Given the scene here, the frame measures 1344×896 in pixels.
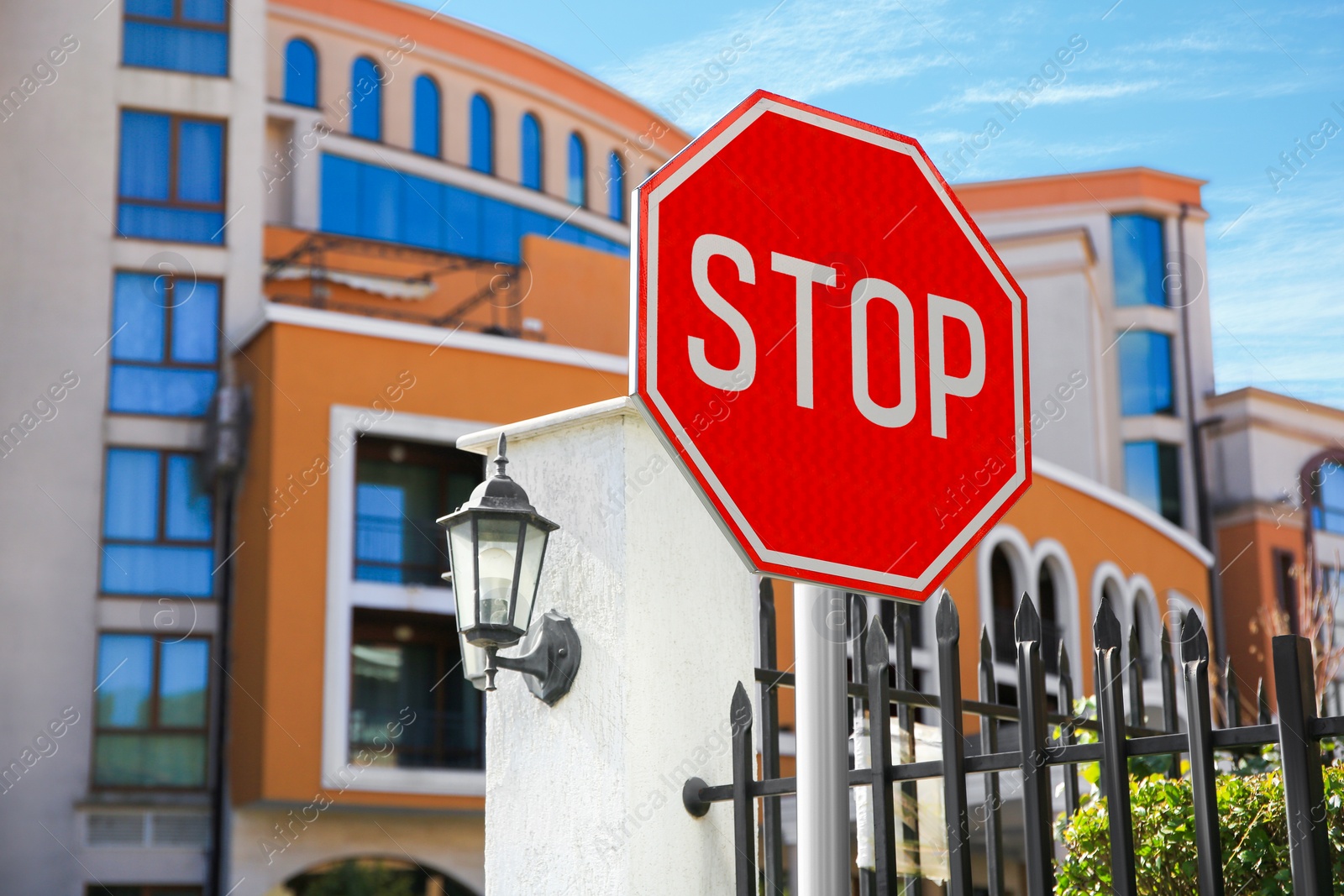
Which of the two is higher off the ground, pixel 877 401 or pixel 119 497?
pixel 119 497

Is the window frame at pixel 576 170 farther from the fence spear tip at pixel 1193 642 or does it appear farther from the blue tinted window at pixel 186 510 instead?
the fence spear tip at pixel 1193 642

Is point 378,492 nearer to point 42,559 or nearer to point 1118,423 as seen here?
point 42,559

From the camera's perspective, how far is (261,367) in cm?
2178

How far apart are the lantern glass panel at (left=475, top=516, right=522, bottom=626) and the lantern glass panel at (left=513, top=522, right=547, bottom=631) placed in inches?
1.1

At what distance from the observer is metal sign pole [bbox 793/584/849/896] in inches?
67.2

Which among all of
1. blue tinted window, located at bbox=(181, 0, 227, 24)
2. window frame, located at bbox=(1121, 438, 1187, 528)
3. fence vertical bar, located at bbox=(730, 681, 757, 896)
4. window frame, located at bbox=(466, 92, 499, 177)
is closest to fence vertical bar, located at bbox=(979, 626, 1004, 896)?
fence vertical bar, located at bbox=(730, 681, 757, 896)

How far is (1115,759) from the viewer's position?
122 inches

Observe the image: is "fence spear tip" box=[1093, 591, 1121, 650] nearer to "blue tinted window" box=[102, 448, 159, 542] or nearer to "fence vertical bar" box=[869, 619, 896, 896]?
"fence vertical bar" box=[869, 619, 896, 896]

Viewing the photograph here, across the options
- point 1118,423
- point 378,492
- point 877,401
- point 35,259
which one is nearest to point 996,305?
point 877,401

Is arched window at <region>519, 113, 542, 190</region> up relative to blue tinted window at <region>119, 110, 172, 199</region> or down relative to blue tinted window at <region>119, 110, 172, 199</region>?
up

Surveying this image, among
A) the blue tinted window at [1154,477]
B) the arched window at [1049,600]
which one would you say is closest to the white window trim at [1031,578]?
the arched window at [1049,600]

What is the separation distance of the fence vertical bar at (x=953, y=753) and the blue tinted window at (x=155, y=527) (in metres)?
20.1

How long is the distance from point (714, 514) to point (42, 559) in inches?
858

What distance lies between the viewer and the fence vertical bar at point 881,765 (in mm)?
3469
